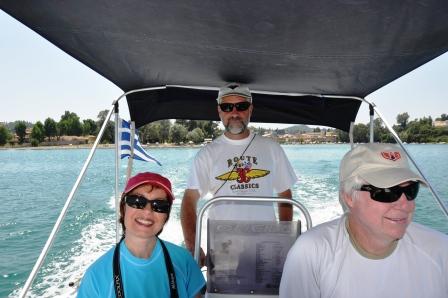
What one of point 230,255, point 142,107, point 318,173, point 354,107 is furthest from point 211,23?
point 318,173

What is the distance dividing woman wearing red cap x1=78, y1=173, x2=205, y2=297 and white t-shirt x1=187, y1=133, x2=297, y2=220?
0.93 meters

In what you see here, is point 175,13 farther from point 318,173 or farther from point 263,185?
point 318,173

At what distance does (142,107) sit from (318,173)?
16.5 m

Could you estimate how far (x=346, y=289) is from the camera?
129 cm

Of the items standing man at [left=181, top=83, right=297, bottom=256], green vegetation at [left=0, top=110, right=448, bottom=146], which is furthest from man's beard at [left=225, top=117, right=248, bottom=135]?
green vegetation at [left=0, top=110, right=448, bottom=146]

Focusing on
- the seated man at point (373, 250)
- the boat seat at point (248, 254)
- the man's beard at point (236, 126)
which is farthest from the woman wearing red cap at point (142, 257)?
the man's beard at point (236, 126)

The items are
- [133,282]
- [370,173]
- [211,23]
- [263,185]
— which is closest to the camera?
[370,173]

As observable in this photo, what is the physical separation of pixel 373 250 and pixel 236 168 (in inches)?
52.6

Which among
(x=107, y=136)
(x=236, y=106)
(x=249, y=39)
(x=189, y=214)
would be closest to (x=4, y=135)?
(x=107, y=136)

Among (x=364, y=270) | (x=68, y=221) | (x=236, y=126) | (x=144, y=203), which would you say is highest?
(x=236, y=126)

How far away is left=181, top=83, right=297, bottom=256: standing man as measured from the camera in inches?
99.9

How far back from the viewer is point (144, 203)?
1546 mm

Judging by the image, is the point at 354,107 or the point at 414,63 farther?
the point at 354,107

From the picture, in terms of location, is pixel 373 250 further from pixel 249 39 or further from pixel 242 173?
pixel 242 173
